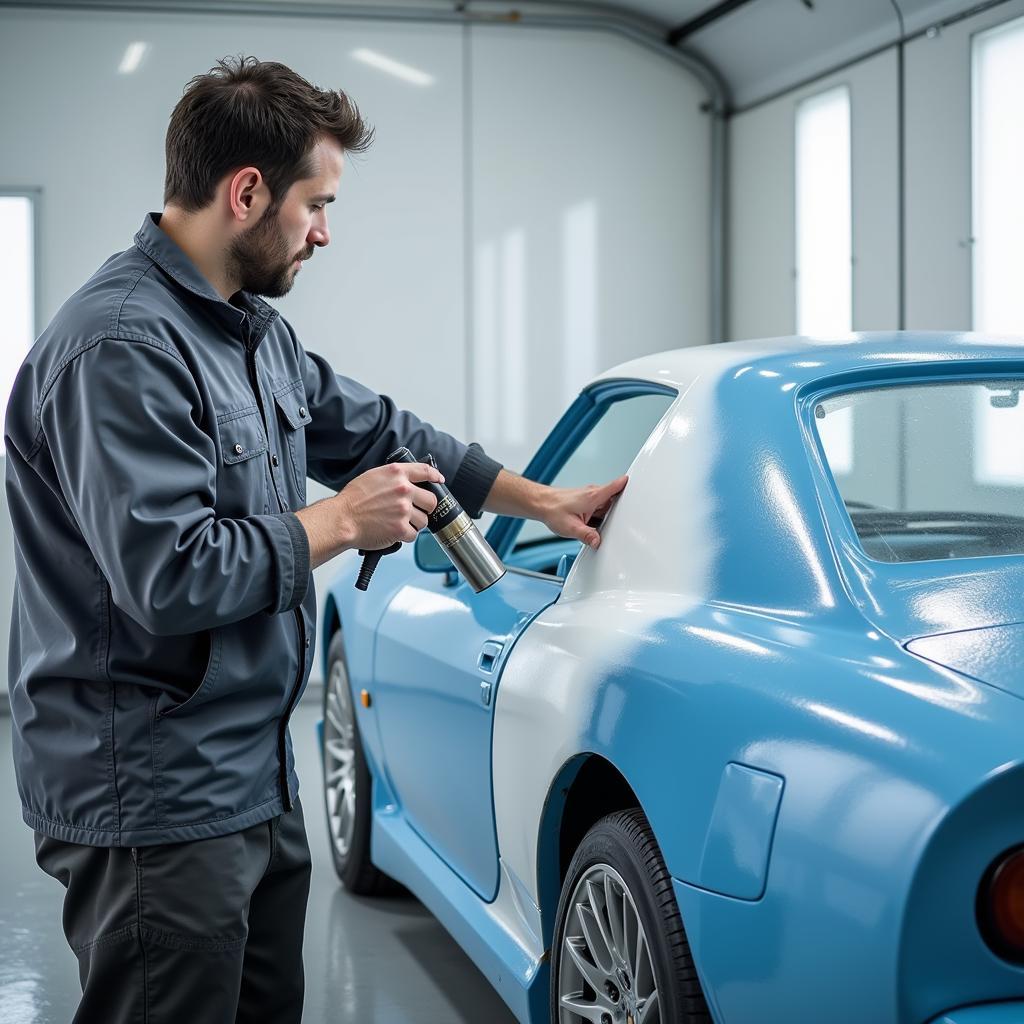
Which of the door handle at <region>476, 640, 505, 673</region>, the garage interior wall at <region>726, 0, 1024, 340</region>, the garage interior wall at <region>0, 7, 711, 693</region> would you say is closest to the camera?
the door handle at <region>476, 640, 505, 673</region>

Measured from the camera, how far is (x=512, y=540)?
3.26 meters

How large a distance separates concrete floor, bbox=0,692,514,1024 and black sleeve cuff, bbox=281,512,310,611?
5.56ft

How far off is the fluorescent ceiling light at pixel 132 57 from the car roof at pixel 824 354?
564 centimetres

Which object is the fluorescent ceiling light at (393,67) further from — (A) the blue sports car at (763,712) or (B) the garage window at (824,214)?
(A) the blue sports car at (763,712)

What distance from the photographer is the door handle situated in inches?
106

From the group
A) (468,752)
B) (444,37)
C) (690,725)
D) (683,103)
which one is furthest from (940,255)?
(690,725)

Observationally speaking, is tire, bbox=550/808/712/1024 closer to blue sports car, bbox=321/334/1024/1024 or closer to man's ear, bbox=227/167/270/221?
blue sports car, bbox=321/334/1024/1024

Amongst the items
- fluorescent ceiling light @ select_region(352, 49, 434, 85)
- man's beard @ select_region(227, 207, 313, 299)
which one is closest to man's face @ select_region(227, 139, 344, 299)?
man's beard @ select_region(227, 207, 313, 299)

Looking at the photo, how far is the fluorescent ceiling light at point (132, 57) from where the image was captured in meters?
7.28

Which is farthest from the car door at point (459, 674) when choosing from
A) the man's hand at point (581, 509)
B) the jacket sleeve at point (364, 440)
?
Result: the jacket sleeve at point (364, 440)

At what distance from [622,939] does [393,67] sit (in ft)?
20.7

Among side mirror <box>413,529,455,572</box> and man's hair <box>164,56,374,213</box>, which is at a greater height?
man's hair <box>164,56,374,213</box>

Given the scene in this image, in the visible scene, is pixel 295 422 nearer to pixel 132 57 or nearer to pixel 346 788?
pixel 346 788

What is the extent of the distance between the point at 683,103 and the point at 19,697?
690cm
